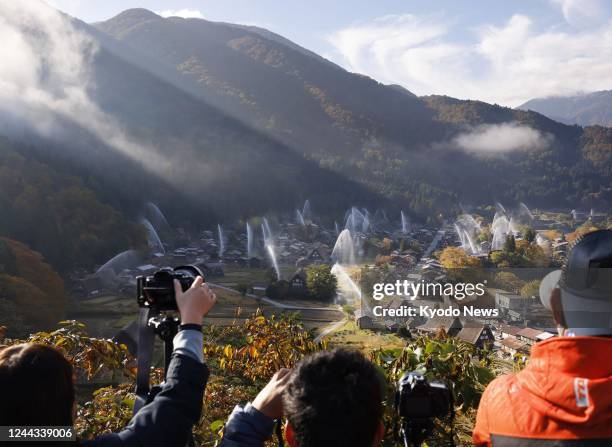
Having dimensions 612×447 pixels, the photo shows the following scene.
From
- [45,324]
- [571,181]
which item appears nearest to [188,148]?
[45,324]

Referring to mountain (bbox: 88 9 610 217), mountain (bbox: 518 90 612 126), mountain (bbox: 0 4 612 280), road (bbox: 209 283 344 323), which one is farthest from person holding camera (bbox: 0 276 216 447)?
mountain (bbox: 518 90 612 126)

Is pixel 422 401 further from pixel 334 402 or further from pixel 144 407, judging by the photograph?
pixel 144 407

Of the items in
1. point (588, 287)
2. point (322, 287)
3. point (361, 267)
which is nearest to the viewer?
point (588, 287)

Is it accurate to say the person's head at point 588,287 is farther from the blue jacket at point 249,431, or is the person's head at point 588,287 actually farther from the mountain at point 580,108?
the mountain at point 580,108

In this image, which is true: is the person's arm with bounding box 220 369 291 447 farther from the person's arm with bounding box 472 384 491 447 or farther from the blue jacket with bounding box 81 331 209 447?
the person's arm with bounding box 472 384 491 447

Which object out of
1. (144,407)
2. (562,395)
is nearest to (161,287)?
(144,407)

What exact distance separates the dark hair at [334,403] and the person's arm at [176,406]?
0.26m

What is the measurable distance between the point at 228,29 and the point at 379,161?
6582cm

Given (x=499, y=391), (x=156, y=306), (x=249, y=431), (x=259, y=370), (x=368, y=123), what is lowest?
(x=259, y=370)

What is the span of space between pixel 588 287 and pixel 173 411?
99 centimetres

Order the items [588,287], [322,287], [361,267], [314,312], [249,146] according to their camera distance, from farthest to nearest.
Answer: [249,146] → [361,267] → [322,287] → [314,312] → [588,287]

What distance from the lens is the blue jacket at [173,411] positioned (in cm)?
106

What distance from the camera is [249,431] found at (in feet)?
3.65

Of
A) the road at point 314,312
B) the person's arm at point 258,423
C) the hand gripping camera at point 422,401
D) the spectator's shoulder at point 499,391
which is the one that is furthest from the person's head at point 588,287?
the road at point 314,312
